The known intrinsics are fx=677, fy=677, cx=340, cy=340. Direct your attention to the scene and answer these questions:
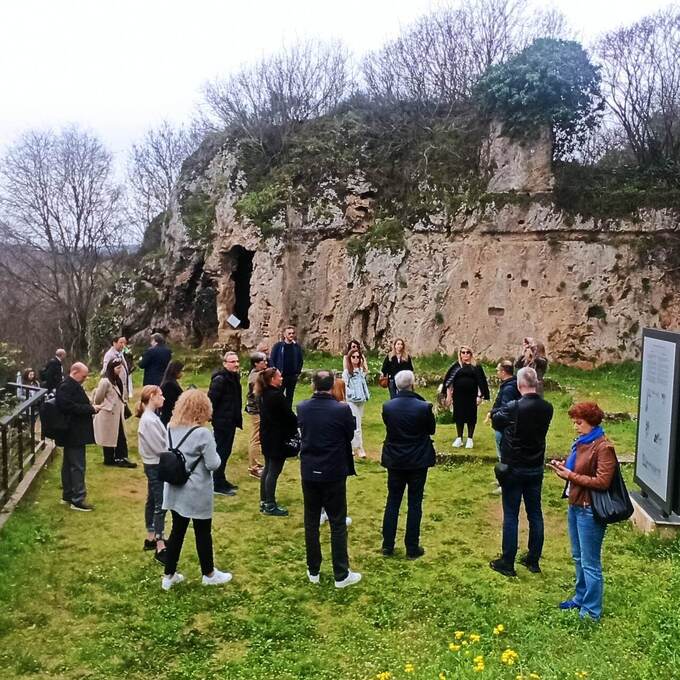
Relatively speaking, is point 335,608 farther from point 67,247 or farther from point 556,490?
point 67,247

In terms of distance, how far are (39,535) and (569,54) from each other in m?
19.1

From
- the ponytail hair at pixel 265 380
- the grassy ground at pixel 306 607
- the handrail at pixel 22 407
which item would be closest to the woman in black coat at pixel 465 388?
the grassy ground at pixel 306 607

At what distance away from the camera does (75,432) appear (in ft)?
26.8

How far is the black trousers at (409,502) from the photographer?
6742mm

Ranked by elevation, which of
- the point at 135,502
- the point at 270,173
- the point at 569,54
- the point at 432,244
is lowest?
the point at 135,502

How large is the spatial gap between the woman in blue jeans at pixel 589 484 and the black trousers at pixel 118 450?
283 inches

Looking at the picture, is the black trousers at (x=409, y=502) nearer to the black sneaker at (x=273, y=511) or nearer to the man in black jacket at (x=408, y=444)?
the man in black jacket at (x=408, y=444)

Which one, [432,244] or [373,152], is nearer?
[432,244]

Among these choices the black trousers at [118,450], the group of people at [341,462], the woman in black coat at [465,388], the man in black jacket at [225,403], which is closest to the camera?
the group of people at [341,462]

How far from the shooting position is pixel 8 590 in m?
6.15

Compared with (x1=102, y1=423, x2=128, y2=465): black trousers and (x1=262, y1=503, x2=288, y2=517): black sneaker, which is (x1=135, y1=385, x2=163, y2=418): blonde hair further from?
(x1=102, y1=423, x2=128, y2=465): black trousers

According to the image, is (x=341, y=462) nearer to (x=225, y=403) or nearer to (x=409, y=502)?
(x=409, y=502)

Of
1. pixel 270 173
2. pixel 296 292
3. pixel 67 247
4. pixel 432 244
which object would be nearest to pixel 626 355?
pixel 432 244

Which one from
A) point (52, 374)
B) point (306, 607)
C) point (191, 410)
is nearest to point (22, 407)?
point (191, 410)
